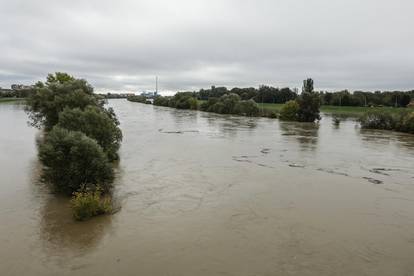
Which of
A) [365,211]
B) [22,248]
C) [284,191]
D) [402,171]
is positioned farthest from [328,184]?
[22,248]

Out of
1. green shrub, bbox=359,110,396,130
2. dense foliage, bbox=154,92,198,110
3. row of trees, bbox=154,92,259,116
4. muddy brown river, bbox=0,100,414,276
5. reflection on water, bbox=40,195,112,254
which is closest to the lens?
muddy brown river, bbox=0,100,414,276

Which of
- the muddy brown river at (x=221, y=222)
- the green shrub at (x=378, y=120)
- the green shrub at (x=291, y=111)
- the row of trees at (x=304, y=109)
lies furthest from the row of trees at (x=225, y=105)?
the muddy brown river at (x=221, y=222)

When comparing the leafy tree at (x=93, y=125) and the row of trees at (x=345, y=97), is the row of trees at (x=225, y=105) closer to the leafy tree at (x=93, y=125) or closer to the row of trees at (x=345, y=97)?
the row of trees at (x=345, y=97)

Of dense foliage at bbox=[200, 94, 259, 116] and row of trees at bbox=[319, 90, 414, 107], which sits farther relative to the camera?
row of trees at bbox=[319, 90, 414, 107]

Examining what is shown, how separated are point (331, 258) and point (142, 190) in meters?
8.77

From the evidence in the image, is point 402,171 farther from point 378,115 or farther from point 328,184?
point 378,115

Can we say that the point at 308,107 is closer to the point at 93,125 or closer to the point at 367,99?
the point at 93,125

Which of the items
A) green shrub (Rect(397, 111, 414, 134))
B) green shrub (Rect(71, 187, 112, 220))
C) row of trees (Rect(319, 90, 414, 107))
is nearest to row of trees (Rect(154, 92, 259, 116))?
green shrub (Rect(397, 111, 414, 134))

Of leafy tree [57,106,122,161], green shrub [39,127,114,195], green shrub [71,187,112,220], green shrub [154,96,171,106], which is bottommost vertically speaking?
green shrub [71,187,112,220]

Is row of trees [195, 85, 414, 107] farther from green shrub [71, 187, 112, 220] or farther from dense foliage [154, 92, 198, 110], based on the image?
green shrub [71, 187, 112, 220]

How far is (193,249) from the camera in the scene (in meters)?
10.5

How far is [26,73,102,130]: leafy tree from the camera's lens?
29406mm

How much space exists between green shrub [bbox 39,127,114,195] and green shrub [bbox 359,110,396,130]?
4502cm

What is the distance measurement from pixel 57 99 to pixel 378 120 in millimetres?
40908
